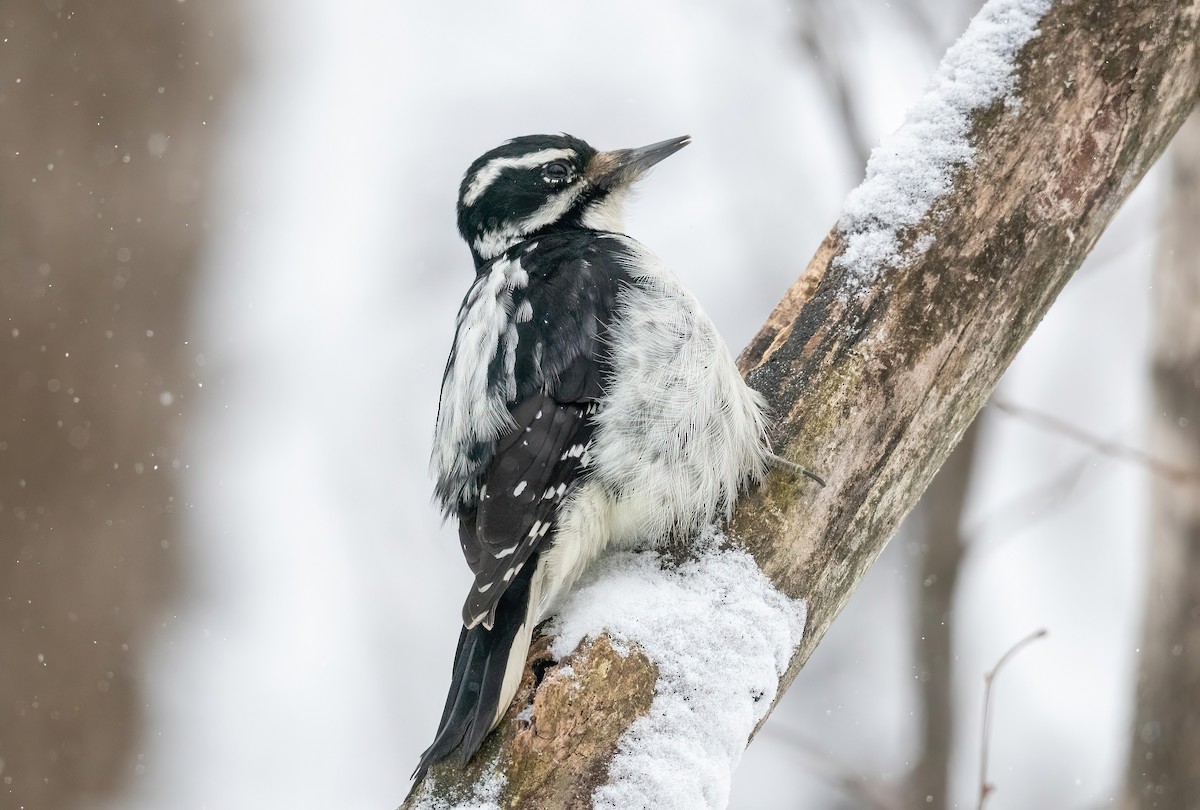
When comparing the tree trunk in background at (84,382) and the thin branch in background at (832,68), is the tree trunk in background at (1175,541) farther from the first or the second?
the tree trunk in background at (84,382)

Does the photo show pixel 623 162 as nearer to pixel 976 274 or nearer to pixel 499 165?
pixel 499 165

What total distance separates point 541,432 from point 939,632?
2.58 m

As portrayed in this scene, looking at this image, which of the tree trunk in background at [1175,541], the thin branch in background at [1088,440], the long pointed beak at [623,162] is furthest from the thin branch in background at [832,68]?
the thin branch in background at [1088,440]

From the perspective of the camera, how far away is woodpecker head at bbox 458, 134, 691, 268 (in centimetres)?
342

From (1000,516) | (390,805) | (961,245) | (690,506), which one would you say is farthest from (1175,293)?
(390,805)

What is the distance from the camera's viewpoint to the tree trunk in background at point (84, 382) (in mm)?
5516

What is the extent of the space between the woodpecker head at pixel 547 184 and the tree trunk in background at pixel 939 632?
1906 mm

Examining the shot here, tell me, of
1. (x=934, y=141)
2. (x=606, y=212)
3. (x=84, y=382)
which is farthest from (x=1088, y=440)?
(x=84, y=382)

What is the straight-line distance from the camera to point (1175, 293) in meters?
4.21

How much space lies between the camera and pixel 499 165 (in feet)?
11.3

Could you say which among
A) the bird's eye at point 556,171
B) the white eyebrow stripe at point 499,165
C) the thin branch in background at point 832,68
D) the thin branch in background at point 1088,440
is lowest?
the thin branch in background at point 1088,440

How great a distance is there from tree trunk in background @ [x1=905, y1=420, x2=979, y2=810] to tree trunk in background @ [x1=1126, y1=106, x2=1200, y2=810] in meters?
0.75

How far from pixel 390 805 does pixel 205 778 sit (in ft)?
4.53

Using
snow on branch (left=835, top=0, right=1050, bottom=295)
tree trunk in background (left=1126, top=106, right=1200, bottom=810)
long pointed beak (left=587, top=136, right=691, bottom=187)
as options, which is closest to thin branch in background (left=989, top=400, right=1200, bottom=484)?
tree trunk in background (left=1126, top=106, right=1200, bottom=810)
